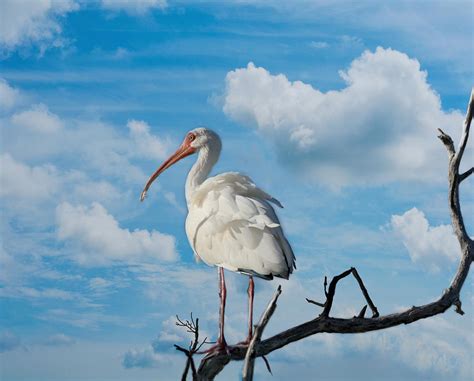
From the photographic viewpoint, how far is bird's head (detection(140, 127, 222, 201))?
26.4 ft

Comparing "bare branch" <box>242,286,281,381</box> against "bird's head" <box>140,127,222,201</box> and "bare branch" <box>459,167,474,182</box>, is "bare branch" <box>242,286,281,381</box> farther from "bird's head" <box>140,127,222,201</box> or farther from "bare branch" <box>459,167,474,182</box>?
"bird's head" <box>140,127,222,201</box>

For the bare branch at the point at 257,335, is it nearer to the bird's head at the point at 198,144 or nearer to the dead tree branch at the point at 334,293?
the dead tree branch at the point at 334,293

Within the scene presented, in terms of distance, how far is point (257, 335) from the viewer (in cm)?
544

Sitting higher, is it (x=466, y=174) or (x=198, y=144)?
(x=198, y=144)

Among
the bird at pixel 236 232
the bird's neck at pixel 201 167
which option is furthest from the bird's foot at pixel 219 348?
the bird's neck at pixel 201 167

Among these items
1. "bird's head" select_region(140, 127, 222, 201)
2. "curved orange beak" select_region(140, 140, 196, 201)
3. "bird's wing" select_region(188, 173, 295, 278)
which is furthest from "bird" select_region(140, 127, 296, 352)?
"curved orange beak" select_region(140, 140, 196, 201)

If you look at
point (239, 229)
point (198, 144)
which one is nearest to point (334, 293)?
point (239, 229)

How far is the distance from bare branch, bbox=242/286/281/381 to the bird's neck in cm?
268

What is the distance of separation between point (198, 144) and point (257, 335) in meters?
3.17

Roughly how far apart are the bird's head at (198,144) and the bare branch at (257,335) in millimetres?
2958

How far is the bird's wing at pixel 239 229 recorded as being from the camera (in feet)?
21.2

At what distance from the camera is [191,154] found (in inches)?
330

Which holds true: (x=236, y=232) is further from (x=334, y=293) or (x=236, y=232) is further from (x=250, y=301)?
(x=334, y=293)

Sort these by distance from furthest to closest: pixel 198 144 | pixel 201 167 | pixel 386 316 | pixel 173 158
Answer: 1. pixel 173 158
2. pixel 198 144
3. pixel 201 167
4. pixel 386 316
